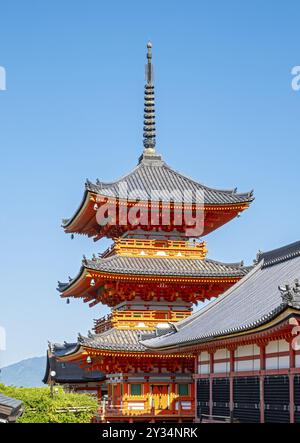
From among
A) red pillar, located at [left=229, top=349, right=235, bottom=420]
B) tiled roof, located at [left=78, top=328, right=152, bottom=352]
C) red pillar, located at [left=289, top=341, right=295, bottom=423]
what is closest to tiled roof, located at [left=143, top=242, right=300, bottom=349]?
red pillar, located at [left=229, top=349, right=235, bottom=420]

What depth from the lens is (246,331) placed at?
29922 millimetres

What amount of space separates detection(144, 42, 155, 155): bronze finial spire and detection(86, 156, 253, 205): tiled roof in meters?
1.35

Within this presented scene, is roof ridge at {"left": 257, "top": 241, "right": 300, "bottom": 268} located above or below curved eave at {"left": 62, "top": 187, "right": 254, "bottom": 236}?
below

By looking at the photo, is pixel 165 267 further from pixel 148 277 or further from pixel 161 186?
pixel 161 186

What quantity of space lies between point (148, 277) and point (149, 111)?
1461 cm

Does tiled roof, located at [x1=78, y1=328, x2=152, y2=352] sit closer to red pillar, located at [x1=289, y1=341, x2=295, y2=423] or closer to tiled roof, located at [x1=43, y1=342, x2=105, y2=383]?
tiled roof, located at [x1=43, y1=342, x2=105, y2=383]

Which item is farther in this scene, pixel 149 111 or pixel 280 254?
pixel 149 111

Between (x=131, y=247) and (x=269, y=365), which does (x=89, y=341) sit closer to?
(x=131, y=247)

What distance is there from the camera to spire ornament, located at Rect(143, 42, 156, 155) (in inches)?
2144

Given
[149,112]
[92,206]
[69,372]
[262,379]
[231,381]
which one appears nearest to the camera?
[262,379]

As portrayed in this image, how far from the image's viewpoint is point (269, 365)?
101 feet

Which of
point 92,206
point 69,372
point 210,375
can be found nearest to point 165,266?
point 92,206

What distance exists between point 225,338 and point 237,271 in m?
14.9

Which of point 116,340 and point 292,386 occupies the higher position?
point 116,340
